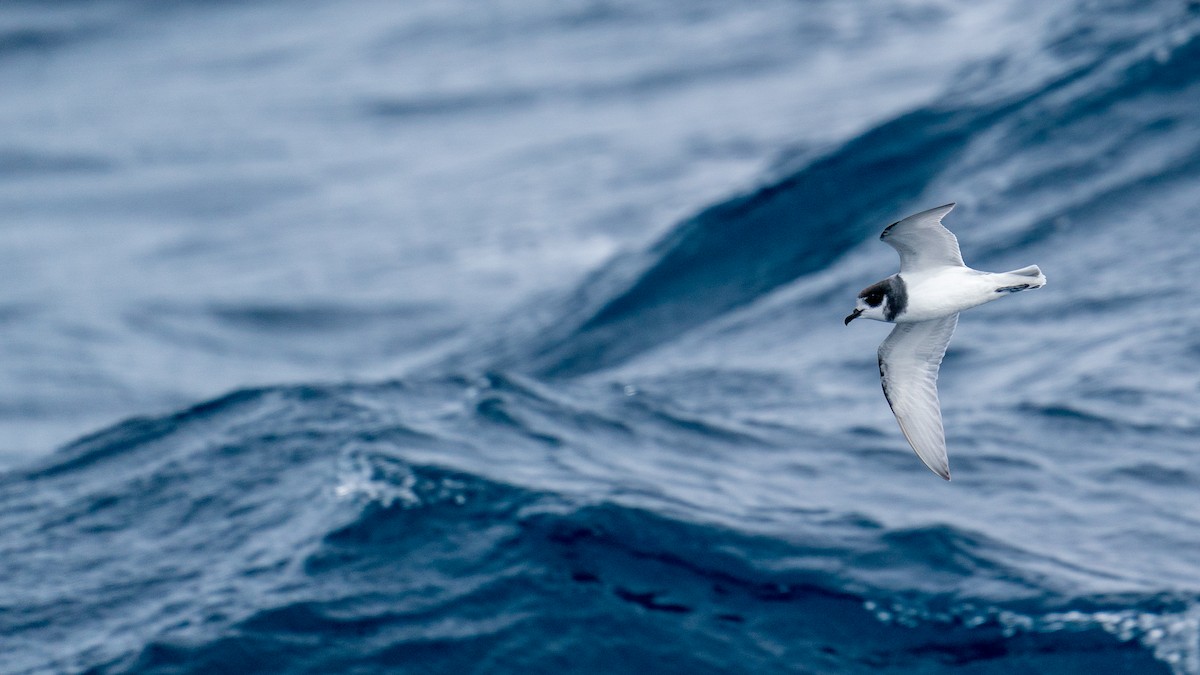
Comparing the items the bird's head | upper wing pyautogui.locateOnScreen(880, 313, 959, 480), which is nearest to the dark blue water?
upper wing pyautogui.locateOnScreen(880, 313, 959, 480)

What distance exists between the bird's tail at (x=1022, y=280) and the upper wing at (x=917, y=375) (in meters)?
1.12

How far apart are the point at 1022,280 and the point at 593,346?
39.1 ft

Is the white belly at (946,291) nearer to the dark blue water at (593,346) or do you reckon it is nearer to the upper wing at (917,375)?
the upper wing at (917,375)

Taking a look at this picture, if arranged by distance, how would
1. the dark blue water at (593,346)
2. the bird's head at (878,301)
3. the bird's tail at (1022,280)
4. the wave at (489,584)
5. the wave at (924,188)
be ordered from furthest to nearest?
the wave at (924,188) → the dark blue water at (593,346) → the wave at (489,584) → the bird's head at (878,301) → the bird's tail at (1022,280)

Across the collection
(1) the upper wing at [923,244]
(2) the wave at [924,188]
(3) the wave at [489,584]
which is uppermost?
(2) the wave at [924,188]

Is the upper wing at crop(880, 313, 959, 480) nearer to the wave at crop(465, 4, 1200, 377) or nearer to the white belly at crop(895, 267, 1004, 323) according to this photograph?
the white belly at crop(895, 267, 1004, 323)

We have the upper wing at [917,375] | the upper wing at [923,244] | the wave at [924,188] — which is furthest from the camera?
the wave at [924,188]

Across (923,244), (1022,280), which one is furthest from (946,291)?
(1022,280)

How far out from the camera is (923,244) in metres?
7.79

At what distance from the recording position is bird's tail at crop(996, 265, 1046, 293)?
7023 millimetres

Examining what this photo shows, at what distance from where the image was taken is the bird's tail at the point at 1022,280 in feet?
23.0

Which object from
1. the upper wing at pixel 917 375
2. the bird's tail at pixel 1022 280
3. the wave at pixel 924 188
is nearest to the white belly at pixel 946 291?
the bird's tail at pixel 1022 280

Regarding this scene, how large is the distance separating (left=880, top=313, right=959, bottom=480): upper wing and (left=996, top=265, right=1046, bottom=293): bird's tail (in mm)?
1118

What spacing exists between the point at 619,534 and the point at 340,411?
4298 millimetres
